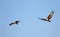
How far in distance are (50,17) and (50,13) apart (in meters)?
0.44

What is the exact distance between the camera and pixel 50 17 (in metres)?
27.2

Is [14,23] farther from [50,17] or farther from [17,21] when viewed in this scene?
[50,17]

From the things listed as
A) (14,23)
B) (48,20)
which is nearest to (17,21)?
(14,23)

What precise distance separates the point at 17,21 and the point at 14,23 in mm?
719

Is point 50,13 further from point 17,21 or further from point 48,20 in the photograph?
point 17,21

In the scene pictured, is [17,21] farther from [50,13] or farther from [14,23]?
[50,13]

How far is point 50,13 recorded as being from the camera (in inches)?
1077

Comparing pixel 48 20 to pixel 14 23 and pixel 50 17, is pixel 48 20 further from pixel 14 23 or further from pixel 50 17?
pixel 14 23

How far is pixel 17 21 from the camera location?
95.7ft

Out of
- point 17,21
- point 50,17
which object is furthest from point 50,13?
point 17,21

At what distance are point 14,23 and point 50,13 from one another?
13.3 ft

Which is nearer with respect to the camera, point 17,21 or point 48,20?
point 48,20

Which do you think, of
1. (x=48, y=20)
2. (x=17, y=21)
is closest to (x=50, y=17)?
(x=48, y=20)

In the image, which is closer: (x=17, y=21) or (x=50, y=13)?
(x=50, y=13)
